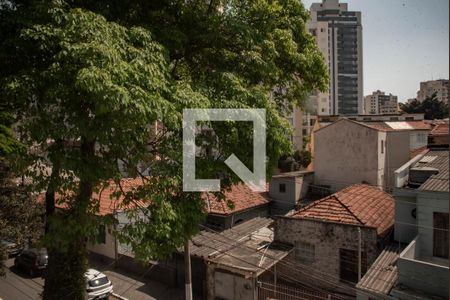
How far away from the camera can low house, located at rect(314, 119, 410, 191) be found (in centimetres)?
2264

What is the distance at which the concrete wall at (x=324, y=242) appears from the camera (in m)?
14.0

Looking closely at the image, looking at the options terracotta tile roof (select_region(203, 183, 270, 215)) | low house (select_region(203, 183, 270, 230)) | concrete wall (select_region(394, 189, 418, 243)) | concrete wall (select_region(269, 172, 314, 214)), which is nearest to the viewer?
concrete wall (select_region(394, 189, 418, 243))

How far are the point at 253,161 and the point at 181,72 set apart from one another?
10.1ft

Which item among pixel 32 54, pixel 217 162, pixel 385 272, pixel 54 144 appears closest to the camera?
pixel 32 54

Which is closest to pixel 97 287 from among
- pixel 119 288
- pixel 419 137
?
pixel 119 288

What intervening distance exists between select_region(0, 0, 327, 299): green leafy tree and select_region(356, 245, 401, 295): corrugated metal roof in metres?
6.09

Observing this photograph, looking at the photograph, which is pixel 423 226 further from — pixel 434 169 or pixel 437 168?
pixel 437 168

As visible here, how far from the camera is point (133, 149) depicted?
23.4ft

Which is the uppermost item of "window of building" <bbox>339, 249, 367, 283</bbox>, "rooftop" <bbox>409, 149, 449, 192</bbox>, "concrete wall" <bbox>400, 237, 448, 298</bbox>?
"rooftop" <bbox>409, 149, 449, 192</bbox>

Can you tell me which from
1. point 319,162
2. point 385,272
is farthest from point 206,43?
point 319,162

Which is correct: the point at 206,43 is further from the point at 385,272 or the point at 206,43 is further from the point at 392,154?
the point at 392,154

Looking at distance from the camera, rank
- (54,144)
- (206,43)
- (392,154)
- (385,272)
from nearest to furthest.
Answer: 1. (54,144)
2. (206,43)
3. (385,272)
4. (392,154)

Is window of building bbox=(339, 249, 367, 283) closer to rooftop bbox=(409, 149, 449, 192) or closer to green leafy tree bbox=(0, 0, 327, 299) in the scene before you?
rooftop bbox=(409, 149, 449, 192)

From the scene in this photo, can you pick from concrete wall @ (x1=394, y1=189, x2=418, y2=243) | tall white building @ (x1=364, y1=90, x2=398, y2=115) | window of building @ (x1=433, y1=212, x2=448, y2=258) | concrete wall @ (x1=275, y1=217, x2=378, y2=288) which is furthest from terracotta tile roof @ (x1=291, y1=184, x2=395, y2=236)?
tall white building @ (x1=364, y1=90, x2=398, y2=115)
